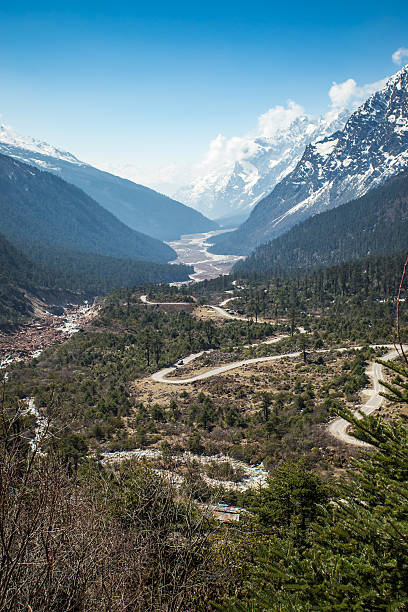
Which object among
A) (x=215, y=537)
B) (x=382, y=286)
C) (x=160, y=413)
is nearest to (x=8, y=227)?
(x=382, y=286)

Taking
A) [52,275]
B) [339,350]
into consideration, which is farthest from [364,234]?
[339,350]

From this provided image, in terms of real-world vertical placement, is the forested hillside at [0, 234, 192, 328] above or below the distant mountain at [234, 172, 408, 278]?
below

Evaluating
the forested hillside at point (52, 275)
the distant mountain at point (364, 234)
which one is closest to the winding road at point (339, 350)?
the forested hillside at point (52, 275)

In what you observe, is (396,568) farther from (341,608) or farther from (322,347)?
(322,347)

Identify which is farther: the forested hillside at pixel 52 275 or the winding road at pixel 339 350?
the forested hillside at pixel 52 275

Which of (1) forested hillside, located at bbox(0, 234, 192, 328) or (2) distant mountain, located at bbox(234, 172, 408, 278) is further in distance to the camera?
(2) distant mountain, located at bbox(234, 172, 408, 278)

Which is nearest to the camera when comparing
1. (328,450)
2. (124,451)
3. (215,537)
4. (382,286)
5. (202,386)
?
(215,537)

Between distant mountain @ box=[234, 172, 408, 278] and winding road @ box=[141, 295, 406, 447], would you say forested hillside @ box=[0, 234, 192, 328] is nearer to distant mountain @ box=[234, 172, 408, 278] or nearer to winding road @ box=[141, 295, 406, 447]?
winding road @ box=[141, 295, 406, 447]

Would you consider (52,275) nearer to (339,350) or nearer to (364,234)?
(339,350)

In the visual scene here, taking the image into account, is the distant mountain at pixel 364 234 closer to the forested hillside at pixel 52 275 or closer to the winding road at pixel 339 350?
the forested hillside at pixel 52 275

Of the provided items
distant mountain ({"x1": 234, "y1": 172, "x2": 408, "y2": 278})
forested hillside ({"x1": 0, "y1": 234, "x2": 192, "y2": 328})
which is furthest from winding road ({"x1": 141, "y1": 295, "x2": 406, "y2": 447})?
distant mountain ({"x1": 234, "y1": 172, "x2": 408, "y2": 278})

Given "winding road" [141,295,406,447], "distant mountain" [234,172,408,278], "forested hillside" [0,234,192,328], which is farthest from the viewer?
"distant mountain" [234,172,408,278]
